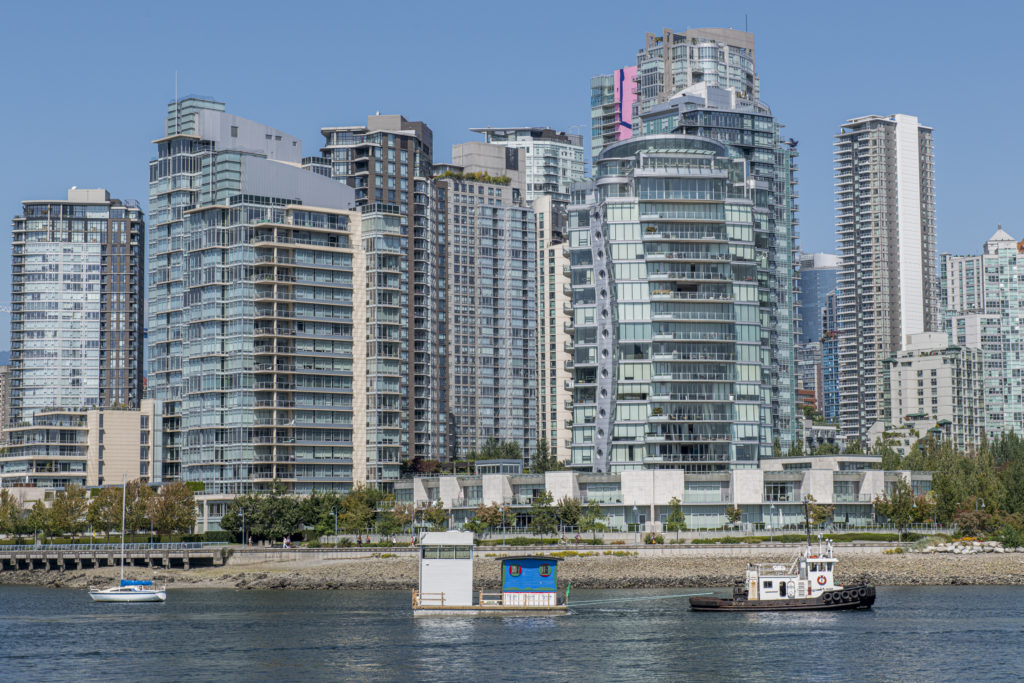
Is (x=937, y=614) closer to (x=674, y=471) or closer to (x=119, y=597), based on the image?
(x=674, y=471)

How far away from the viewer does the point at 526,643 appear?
106 metres

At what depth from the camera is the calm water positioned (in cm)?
9281

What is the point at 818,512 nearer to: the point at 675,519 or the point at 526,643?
Result: the point at 675,519

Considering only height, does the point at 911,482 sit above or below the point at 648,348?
below

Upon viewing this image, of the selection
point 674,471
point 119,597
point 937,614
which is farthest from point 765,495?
point 119,597

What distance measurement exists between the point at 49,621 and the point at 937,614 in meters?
79.0

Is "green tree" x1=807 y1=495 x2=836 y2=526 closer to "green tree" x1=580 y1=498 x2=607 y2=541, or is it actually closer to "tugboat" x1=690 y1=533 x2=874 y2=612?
"green tree" x1=580 y1=498 x2=607 y2=541

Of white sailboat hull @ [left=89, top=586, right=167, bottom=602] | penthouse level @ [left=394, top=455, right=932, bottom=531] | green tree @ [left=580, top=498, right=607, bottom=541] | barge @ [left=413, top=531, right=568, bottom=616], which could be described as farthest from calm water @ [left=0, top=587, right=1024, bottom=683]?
penthouse level @ [left=394, top=455, right=932, bottom=531]

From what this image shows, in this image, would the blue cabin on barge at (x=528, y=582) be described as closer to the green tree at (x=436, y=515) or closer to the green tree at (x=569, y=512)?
the green tree at (x=569, y=512)

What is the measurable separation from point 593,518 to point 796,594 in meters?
59.4

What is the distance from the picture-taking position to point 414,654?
100 meters

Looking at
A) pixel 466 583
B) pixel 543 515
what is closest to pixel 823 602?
pixel 466 583

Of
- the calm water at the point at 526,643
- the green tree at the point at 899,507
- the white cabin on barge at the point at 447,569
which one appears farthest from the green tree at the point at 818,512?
the white cabin on barge at the point at 447,569

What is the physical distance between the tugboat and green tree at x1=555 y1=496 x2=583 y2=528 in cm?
5408
